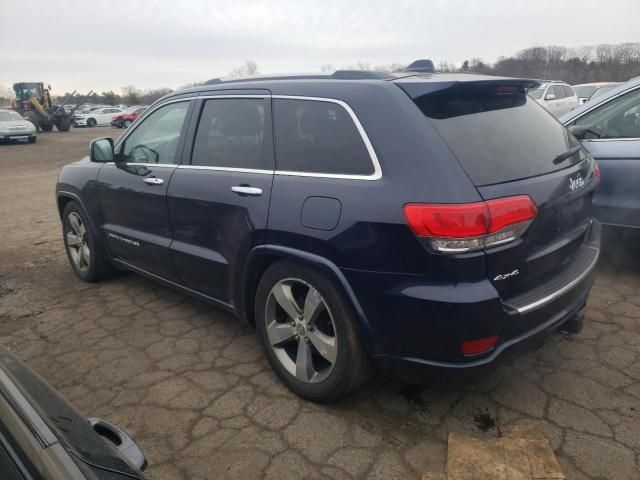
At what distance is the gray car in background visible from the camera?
4.07 m

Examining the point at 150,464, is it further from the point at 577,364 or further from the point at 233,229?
the point at 577,364

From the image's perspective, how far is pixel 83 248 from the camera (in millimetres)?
4809

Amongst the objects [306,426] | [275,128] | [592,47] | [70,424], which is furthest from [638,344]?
[592,47]

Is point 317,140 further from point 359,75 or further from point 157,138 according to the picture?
point 157,138

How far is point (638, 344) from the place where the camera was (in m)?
3.28

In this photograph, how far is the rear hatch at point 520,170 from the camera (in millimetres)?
2291

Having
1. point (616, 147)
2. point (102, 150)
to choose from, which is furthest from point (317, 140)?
point (616, 147)

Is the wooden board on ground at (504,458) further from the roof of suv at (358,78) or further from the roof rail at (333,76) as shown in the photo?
the roof rail at (333,76)

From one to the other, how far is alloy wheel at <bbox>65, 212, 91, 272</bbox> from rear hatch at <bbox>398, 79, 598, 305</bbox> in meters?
3.51

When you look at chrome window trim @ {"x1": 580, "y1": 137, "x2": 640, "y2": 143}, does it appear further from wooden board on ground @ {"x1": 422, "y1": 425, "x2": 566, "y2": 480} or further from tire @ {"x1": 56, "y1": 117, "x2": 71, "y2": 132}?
tire @ {"x1": 56, "y1": 117, "x2": 71, "y2": 132}

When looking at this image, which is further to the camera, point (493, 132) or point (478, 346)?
point (493, 132)

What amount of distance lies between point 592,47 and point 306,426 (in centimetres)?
7127

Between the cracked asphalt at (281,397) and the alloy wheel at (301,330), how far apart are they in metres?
0.20

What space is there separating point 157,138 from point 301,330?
201cm
